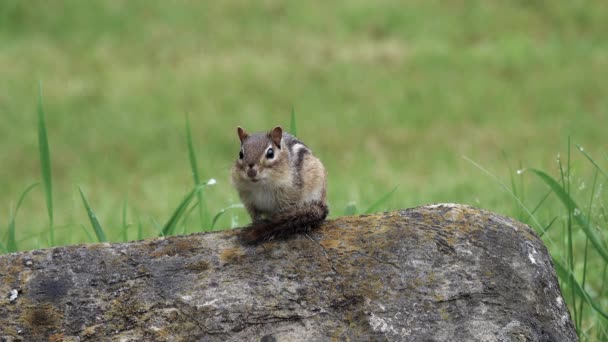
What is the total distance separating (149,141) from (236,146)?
1.18 metres

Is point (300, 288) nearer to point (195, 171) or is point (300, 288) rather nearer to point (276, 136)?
point (276, 136)

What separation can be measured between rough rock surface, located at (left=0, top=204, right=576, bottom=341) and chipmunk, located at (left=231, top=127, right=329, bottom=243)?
44 cm

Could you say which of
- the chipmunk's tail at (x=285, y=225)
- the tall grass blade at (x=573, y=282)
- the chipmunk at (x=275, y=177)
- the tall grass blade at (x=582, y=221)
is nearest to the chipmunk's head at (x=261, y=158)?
the chipmunk at (x=275, y=177)

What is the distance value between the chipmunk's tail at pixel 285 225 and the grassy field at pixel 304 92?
4.67m

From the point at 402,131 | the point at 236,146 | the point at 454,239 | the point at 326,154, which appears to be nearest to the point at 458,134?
the point at 402,131

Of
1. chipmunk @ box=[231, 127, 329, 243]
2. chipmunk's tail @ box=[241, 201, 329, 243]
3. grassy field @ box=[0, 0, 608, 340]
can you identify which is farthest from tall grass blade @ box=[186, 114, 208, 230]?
grassy field @ box=[0, 0, 608, 340]

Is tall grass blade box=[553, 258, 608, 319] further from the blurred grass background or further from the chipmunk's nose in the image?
the blurred grass background

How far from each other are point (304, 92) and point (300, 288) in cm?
928

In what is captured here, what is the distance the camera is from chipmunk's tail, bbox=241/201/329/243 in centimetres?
334

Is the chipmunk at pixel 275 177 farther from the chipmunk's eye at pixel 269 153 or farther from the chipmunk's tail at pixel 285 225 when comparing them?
the chipmunk's tail at pixel 285 225

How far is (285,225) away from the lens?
A: 132 inches

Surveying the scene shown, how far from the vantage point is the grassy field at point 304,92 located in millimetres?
10242

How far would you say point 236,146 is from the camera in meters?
11.1

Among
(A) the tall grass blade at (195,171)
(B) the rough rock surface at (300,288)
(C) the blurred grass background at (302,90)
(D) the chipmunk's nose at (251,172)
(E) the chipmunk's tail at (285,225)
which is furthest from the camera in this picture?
(C) the blurred grass background at (302,90)
